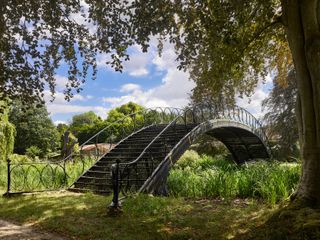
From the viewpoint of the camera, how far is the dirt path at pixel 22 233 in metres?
7.29

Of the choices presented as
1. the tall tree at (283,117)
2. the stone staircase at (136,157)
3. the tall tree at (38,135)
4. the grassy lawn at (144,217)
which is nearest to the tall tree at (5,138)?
the stone staircase at (136,157)

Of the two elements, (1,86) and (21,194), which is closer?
(1,86)

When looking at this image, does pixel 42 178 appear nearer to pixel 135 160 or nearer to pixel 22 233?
pixel 135 160

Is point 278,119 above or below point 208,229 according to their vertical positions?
above

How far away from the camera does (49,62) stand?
8734 mm

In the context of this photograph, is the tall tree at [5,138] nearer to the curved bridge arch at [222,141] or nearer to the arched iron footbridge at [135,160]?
the arched iron footbridge at [135,160]

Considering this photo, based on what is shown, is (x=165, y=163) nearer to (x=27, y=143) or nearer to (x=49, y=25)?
(x=49, y=25)

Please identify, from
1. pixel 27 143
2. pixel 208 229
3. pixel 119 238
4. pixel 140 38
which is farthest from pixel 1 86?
pixel 27 143

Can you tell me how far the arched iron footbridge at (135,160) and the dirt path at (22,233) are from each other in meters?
1.73

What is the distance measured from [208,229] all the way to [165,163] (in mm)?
6852

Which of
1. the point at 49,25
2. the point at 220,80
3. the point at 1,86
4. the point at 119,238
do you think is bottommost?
the point at 119,238

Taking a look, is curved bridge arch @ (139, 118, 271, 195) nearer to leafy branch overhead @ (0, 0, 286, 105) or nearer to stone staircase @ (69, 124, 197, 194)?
stone staircase @ (69, 124, 197, 194)

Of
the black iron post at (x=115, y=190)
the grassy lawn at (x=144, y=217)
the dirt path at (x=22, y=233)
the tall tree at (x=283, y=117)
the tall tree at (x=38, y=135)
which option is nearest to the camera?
the grassy lawn at (x=144, y=217)

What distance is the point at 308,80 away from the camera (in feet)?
23.1
